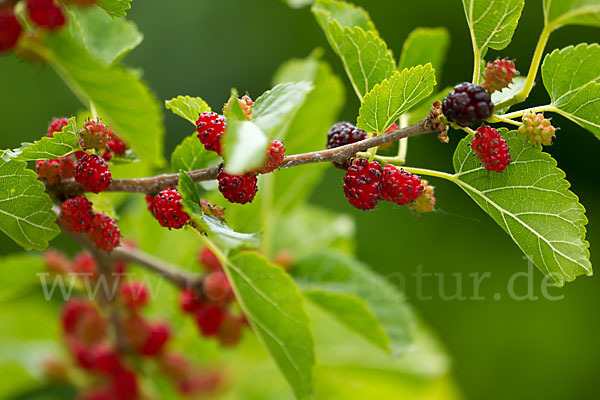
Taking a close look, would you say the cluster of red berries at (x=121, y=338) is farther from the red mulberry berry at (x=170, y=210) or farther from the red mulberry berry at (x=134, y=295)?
the red mulberry berry at (x=170, y=210)

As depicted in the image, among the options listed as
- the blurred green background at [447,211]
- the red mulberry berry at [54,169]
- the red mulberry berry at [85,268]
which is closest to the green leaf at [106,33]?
the red mulberry berry at [54,169]

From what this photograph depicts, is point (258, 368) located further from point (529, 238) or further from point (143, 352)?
point (529, 238)

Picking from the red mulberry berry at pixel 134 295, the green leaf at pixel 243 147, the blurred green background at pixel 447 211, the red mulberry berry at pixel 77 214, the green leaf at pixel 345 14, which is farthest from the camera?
the blurred green background at pixel 447 211

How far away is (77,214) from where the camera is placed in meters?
0.74

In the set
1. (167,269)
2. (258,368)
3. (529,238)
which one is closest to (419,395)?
(258,368)

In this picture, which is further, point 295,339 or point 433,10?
point 433,10

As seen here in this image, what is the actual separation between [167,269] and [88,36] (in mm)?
381

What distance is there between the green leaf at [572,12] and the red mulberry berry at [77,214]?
0.53 m

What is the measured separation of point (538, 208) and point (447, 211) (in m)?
1.63

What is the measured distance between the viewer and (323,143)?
109 cm

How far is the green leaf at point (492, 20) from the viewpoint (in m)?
0.65

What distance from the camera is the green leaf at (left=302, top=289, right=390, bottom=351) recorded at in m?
0.94

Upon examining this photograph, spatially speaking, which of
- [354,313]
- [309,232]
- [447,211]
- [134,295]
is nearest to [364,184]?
[354,313]

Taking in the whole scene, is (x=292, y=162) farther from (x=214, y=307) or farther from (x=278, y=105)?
(x=214, y=307)
